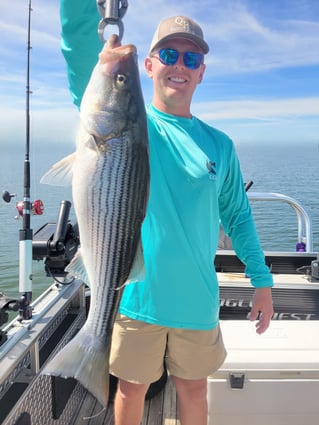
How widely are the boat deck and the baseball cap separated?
242 centimetres

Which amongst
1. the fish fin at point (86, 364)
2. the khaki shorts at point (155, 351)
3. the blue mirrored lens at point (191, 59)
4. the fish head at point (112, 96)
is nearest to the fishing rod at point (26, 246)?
the khaki shorts at point (155, 351)

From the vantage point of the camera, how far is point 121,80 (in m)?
1.53

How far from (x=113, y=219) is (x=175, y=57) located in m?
0.86

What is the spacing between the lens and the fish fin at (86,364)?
1.60 meters

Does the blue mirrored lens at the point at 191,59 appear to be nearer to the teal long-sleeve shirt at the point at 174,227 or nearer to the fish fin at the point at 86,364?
the teal long-sleeve shirt at the point at 174,227

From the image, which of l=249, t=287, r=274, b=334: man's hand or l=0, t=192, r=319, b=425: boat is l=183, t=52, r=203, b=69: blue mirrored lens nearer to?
l=249, t=287, r=274, b=334: man's hand

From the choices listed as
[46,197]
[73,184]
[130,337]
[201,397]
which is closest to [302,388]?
[201,397]

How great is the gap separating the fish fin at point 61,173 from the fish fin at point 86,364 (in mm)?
593

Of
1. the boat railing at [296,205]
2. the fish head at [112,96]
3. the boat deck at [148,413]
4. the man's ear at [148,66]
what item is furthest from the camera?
the boat railing at [296,205]

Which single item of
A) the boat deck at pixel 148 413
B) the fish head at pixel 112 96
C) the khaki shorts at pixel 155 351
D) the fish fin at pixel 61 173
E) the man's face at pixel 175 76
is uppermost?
the man's face at pixel 175 76

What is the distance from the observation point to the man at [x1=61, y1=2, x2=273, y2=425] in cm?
192

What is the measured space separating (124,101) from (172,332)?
3.58 feet

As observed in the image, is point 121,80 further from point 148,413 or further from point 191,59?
point 148,413

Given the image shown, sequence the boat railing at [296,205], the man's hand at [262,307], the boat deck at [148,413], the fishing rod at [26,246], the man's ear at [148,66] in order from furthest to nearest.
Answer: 1. the boat railing at [296,205]
2. the boat deck at [148,413]
3. the fishing rod at [26,246]
4. the man's hand at [262,307]
5. the man's ear at [148,66]
